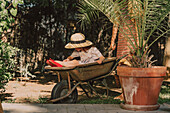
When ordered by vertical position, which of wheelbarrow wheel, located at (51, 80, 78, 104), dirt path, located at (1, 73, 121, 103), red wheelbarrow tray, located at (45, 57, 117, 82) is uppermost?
red wheelbarrow tray, located at (45, 57, 117, 82)

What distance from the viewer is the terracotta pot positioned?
4.07 metres

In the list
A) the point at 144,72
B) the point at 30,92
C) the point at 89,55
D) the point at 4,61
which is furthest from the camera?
the point at 30,92

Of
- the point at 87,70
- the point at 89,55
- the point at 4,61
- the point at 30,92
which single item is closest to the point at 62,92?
the point at 87,70

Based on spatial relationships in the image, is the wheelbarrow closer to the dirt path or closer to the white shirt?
the white shirt

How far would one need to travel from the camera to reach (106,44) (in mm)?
11461

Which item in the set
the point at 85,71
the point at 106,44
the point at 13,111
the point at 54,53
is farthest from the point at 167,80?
the point at 13,111

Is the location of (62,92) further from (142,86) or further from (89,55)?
(142,86)

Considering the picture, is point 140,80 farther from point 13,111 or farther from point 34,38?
point 34,38

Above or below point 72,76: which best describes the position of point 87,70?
above

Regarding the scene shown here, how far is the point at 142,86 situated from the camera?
13.4ft

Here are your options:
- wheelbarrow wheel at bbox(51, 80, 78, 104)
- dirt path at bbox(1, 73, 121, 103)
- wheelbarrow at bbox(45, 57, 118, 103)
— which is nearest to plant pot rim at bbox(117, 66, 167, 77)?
wheelbarrow at bbox(45, 57, 118, 103)

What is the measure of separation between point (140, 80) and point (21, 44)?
713 centimetres

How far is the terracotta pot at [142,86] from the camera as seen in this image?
160 inches

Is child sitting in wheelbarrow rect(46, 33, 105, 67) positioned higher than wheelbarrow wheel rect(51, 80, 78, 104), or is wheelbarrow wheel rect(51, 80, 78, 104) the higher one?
child sitting in wheelbarrow rect(46, 33, 105, 67)
